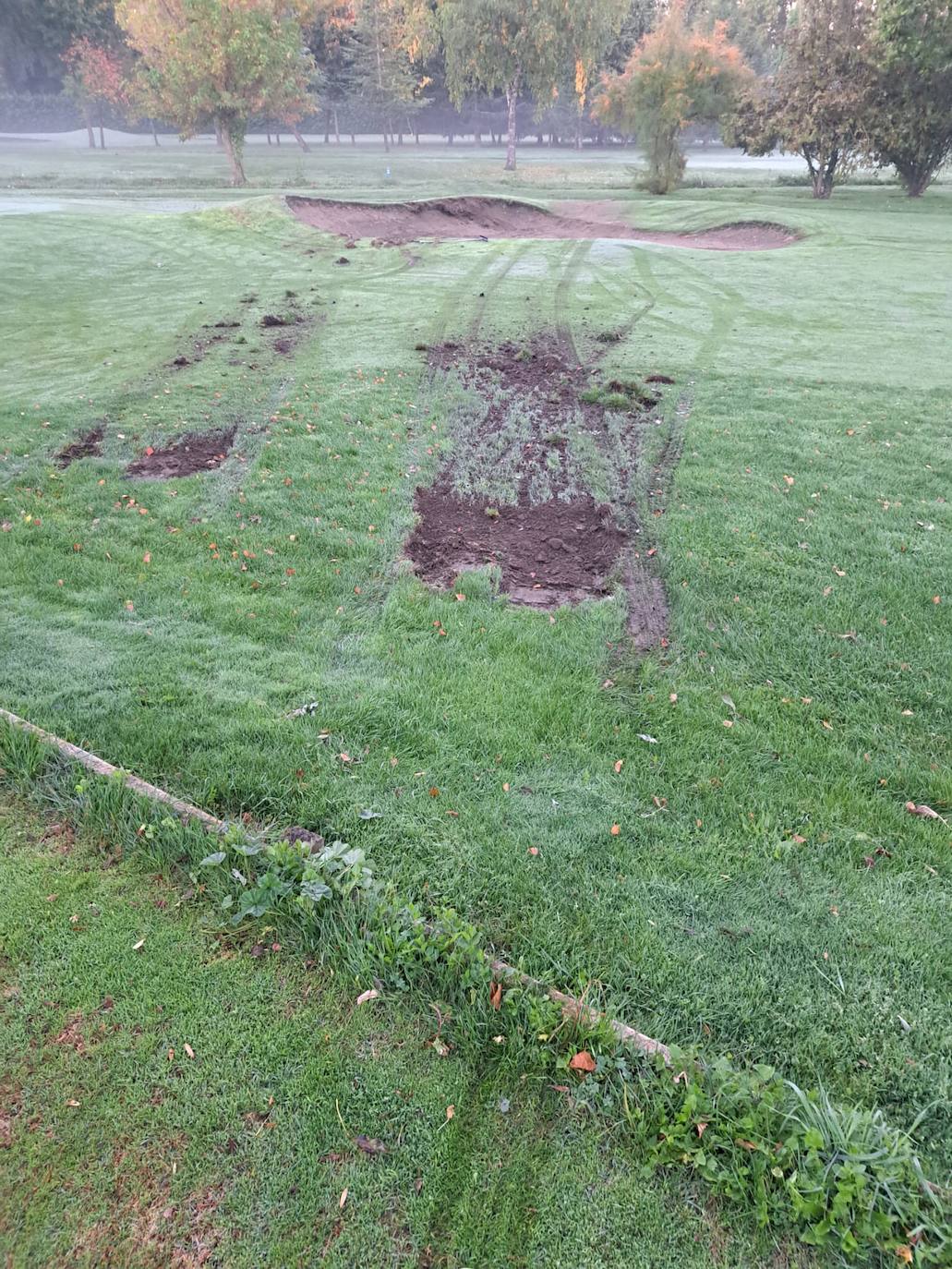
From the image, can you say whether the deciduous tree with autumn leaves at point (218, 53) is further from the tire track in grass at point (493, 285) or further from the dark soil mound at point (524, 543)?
the dark soil mound at point (524, 543)

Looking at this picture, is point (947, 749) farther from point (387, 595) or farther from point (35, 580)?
point (35, 580)

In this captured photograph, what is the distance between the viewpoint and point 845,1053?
247cm

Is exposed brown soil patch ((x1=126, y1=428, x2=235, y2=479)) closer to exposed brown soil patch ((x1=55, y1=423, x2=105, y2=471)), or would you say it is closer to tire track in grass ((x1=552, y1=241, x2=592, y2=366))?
exposed brown soil patch ((x1=55, y1=423, x2=105, y2=471))

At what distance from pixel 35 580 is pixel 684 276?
13810 mm

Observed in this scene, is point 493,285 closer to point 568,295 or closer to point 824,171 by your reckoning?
point 568,295

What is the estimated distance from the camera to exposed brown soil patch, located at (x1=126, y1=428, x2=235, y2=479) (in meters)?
6.64

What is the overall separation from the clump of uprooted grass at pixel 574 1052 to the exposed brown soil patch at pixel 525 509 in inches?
103

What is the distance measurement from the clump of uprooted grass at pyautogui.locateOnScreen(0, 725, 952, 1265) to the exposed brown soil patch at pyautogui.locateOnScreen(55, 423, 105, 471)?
4.26m

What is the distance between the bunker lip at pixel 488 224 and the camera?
19.6 m

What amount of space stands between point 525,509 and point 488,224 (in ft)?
59.9

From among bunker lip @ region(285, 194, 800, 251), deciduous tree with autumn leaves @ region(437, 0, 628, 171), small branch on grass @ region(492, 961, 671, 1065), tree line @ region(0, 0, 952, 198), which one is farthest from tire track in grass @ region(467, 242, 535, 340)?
deciduous tree with autumn leaves @ region(437, 0, 628, 171)

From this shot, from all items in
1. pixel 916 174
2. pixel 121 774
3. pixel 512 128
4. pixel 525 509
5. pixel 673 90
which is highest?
pixel 512 128

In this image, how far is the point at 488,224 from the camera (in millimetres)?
21281

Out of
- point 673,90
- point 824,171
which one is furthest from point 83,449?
point 824,171
